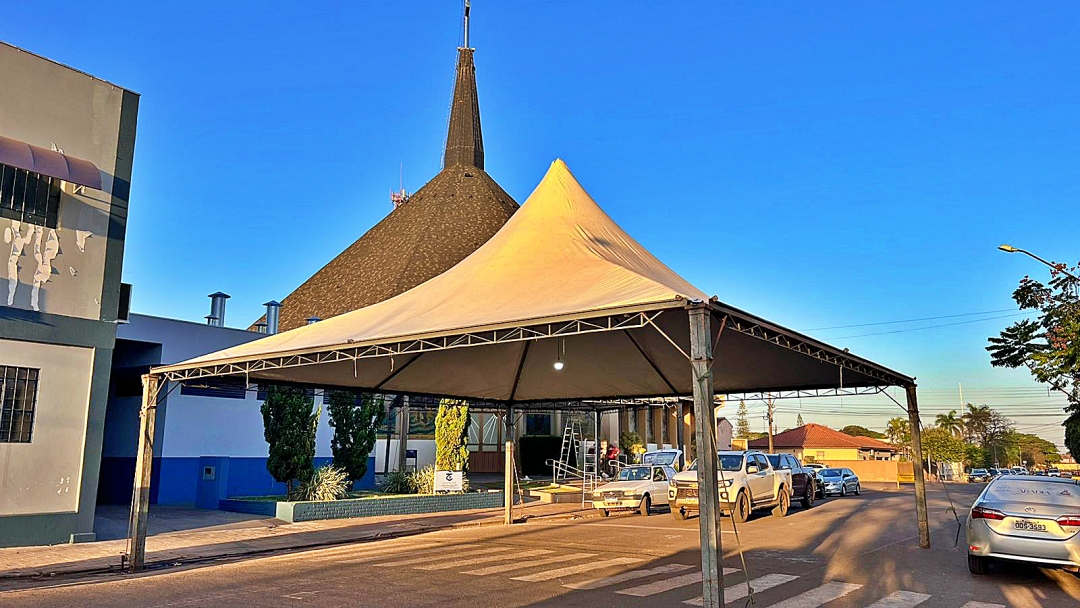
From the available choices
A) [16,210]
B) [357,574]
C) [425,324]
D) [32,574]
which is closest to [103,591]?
[32,574]

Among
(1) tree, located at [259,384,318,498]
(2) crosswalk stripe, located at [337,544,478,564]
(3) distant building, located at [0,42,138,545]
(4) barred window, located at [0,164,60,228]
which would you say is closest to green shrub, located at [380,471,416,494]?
(1) tree, located at [259,384,318,498]

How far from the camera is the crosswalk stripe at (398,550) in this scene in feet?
43.7

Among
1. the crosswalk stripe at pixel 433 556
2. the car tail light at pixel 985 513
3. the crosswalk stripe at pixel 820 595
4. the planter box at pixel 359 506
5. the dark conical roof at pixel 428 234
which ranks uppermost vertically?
the dark conical roof at pixel 428 234

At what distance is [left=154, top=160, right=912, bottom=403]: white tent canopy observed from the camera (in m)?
11.4

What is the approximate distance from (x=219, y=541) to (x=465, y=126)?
163ft

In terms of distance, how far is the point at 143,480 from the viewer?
13453 millimetres

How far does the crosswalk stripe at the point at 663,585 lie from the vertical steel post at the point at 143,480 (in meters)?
8.08

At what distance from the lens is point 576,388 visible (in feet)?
71.7

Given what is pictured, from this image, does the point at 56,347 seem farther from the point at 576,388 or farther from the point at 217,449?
the point at 576,388

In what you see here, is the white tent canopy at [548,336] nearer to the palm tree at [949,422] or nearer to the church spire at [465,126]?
the church spire at [465,126]

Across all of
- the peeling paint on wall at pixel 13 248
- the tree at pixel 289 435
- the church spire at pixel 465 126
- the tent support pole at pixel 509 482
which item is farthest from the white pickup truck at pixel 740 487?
the church spire at pixel 465 126

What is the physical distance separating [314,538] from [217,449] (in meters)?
10.1

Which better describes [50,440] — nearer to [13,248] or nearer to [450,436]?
[13,248]

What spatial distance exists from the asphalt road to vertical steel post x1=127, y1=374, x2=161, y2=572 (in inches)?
30.1
